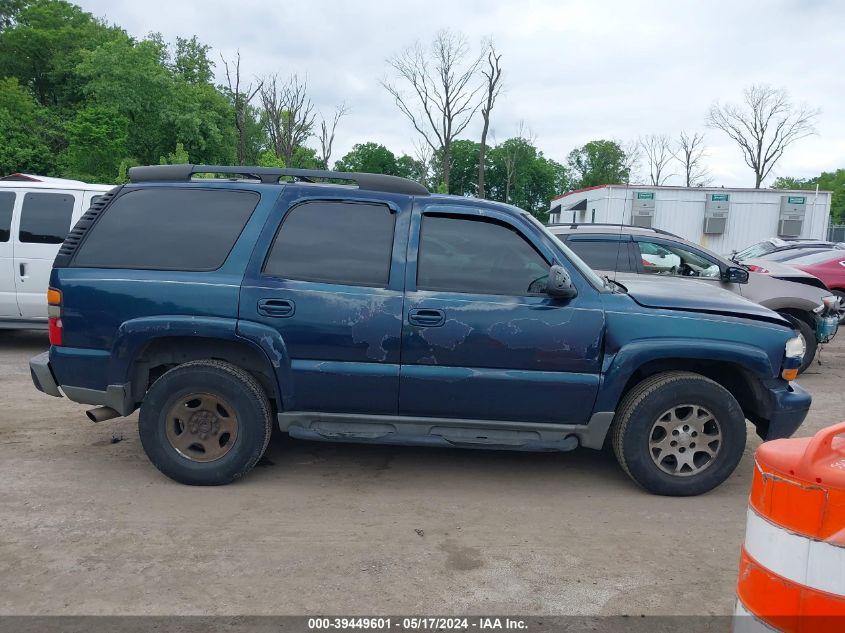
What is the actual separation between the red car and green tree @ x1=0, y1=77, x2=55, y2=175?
31087 mm

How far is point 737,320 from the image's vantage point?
171 inches

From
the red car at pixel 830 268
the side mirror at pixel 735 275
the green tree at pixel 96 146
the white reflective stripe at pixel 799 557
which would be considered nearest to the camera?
the white reflective stripe at pixel 799 557

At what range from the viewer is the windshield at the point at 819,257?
12.6m

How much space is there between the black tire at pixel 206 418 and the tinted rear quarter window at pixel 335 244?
2.47 feet

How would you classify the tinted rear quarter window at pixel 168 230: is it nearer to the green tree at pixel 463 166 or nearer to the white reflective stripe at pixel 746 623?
the white reflective stripe at pixel 746 623

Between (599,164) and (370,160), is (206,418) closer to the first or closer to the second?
(370,160)

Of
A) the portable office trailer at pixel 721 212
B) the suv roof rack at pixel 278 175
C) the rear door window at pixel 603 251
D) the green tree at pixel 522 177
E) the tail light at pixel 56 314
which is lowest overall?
the tail light at pixel 56 314

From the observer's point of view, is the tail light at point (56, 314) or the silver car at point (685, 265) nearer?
the tail light at point (56, 314)

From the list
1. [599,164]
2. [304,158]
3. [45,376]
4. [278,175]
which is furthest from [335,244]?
[599,164]

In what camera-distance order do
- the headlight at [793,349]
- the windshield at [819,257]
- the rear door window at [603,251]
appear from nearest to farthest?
the headlight at [793,349]
the rear door window at [603,251]
the windshield at [819,257]

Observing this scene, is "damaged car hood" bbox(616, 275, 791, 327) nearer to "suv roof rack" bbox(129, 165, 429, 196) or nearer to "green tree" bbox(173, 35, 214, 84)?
"suv roof rack" bbox(129, 165, 429, 196)

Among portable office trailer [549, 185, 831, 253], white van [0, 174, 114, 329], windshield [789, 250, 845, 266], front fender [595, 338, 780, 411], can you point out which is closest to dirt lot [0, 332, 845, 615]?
front fender [595, 338, 780, 411]

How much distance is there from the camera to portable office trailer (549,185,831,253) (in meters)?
27.3

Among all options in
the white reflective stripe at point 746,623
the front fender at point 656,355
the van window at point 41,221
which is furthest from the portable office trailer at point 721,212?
the white reflective stripe at point 746,623
